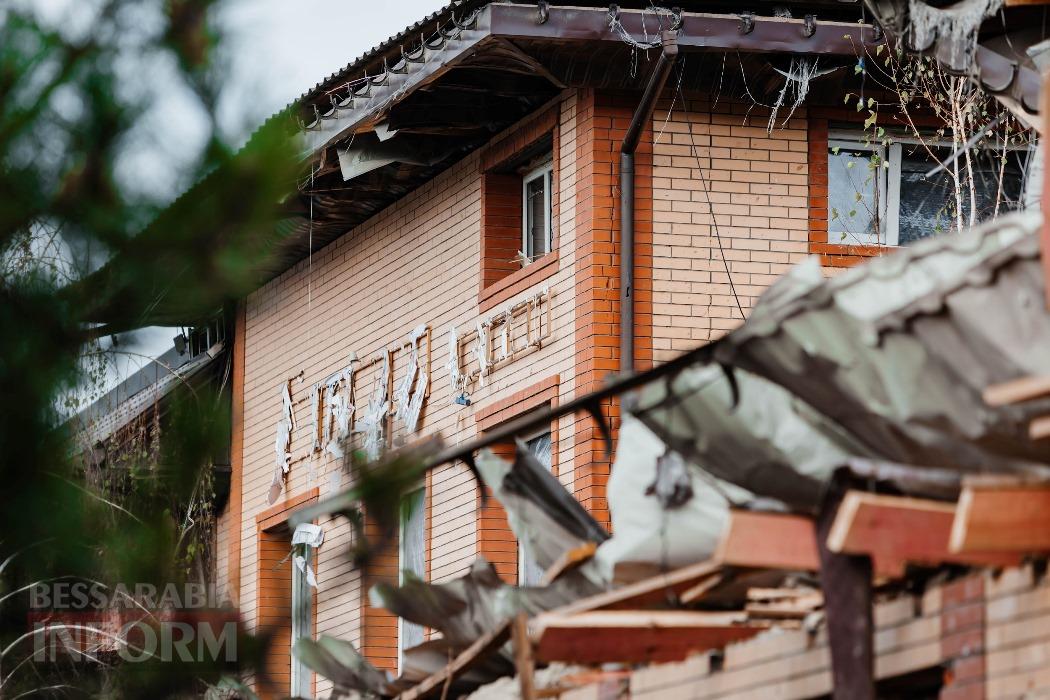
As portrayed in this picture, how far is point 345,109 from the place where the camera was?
16094 mm

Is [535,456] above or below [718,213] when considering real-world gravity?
below

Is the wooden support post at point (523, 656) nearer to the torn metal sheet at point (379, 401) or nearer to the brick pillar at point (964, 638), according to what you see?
the brick pillar at point (964, 638)

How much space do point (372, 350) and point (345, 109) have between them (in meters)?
3.34

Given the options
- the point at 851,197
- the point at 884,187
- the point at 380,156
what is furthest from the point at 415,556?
the point at 884,187

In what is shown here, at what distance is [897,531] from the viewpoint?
663 cm

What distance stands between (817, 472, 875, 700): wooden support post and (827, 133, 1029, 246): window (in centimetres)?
982

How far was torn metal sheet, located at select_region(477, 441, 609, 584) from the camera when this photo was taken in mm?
9992

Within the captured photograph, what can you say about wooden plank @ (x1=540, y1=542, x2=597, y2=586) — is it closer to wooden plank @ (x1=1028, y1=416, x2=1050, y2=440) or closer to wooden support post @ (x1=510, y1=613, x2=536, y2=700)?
wooden support post @ (x1=510, y1=613, x2=536, y2=700)

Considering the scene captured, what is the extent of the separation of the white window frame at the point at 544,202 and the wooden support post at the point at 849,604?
1005 centimetres

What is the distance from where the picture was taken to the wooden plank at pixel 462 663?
920 centimetres

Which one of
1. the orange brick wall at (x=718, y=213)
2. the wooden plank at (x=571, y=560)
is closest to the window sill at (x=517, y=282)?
the orange brick wall at (x=718, y=213)

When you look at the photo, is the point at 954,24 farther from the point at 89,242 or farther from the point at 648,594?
the point at 89,242

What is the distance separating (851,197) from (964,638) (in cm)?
985

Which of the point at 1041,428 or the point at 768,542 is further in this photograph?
the point at 768,542
